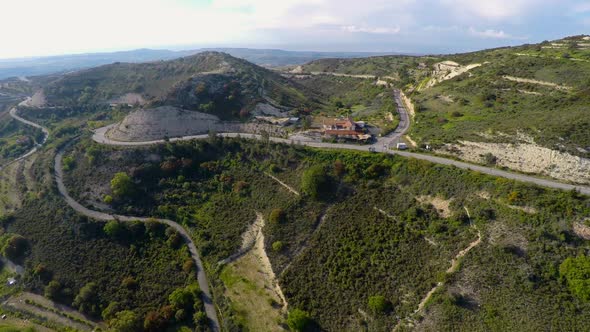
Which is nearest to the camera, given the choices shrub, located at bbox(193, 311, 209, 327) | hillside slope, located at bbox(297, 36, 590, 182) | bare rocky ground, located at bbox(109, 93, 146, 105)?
shrub, located at bbox(193, 311, 209, 327)

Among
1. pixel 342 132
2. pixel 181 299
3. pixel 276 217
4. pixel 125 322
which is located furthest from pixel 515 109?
pixel 125 322

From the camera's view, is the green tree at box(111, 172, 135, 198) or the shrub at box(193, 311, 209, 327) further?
the green tree at box(111, 172, 135, 198)

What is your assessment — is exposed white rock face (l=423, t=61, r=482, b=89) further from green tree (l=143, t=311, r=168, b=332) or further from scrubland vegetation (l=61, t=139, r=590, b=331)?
green tree (l=143, t=311, r=168, b=332)

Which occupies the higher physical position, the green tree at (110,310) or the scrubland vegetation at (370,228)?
the scrubland vegetation at (370,228)

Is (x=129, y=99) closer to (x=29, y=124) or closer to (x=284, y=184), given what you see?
(x=29, y=124)

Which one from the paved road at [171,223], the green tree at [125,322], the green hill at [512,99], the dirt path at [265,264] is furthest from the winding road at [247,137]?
the green tree at [125,322]

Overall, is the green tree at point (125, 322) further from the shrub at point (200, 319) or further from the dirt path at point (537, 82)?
the dirt path at point (537, 82)

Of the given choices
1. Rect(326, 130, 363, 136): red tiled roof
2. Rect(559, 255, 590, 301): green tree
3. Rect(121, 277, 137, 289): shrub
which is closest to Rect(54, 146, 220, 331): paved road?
Rect(121, 277, 137, 289): shrub
